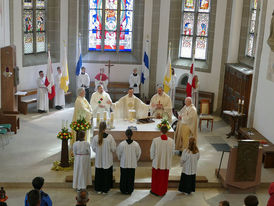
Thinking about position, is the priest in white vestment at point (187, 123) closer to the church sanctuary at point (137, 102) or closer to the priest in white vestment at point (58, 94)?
the church sanctuary at point (137, 102)

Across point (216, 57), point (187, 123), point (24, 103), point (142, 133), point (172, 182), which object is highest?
point (216, 57)

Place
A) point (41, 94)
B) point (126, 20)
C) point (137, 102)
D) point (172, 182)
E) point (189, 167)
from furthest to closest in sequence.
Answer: point (126, 20)
point (41, 94)
point (137, 102)
point (172, 182)
point (189, 167)

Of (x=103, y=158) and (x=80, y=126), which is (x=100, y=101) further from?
(x=103, y=158)

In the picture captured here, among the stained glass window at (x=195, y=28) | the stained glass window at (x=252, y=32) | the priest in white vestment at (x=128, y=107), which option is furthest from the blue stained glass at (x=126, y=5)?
the priest in white vestment at (x=128, y=107)

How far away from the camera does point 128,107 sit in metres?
13.3

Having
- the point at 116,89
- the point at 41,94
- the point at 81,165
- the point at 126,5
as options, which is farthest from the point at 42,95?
the point at 81,165

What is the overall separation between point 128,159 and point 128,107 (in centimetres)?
315

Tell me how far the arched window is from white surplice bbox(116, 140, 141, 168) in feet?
31.0

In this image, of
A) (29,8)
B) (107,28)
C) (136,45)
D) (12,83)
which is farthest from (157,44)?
(12,83)

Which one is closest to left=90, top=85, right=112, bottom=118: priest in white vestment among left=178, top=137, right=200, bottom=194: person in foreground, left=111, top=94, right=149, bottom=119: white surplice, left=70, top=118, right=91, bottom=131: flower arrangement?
left=111, top=94, right=149, bottom=119: white surplice

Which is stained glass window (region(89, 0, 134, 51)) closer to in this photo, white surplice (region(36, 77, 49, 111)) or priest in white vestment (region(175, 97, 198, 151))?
white surplice (region(36, 77, 49, 111))

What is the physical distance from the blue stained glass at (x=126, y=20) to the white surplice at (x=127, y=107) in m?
7.48

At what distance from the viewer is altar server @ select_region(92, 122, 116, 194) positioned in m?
10.4

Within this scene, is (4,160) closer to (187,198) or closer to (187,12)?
(187,198)
